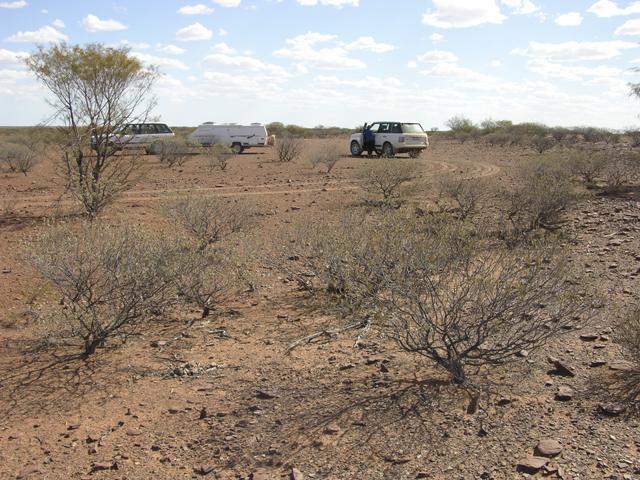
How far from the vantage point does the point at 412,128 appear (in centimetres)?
2514

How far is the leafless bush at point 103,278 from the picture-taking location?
19.2ft

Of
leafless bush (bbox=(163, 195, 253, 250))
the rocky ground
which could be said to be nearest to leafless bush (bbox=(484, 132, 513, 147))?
leafless bush (bbox=(163, 195, 253, 250))

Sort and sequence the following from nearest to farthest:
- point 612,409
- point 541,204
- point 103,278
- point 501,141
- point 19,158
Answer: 1. point 612,409
2. point 103,278
3. point 541,204
4. point 19,158
5. point 501,141

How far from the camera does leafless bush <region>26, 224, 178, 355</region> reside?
584cm

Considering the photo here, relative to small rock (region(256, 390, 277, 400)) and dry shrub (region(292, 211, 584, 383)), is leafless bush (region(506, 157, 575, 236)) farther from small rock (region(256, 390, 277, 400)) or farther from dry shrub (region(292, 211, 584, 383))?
small rock (region(256, 390, 277, 400))

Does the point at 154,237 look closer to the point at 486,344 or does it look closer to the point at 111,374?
the point at 111,374

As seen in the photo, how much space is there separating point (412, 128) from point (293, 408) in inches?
867

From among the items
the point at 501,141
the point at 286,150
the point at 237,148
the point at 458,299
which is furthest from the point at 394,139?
the point at 458,299

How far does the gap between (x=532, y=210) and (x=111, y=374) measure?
804cm

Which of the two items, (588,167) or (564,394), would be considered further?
(588,167)

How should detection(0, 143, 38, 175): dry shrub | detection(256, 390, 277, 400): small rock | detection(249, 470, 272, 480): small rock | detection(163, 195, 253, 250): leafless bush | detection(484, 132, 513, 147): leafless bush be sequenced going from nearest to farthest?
detection(249, 470, 272, 480): small rock
detection(256, 390, 277, 400): small rock
detection(163, 195, 253, 250): leafless bush
detection(0, 143, 38, 175): dry shrub
detection(484, 132, 513, 147): leafless bush

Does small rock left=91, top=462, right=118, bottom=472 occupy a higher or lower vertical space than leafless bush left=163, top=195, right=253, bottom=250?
lower

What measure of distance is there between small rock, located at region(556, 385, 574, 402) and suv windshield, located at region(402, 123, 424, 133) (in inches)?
836

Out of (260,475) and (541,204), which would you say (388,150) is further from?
(260,475)
